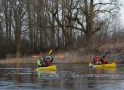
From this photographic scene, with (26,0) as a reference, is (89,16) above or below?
below

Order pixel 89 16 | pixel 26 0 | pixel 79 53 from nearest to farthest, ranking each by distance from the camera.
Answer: pixel 79 53, pixel 89 16, pixel 26 0

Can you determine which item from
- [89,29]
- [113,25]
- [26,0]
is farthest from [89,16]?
[113,25]

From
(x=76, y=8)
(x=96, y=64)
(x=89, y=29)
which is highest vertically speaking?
(x=76, y=8)

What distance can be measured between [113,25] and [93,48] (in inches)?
1327

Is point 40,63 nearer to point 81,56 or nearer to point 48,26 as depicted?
point 81,56

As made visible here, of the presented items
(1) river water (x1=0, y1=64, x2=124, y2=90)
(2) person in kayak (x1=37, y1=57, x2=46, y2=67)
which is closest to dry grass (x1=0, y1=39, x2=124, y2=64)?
(2) person in kayak (x1=37, y1=57, x2=46, y2=67)

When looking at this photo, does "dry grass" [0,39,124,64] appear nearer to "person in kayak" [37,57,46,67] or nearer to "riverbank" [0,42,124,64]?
"riverbank" [0,42,124,64]

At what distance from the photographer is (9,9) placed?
68.9m

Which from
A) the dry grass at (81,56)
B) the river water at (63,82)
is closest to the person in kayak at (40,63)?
the river water at (63,82)

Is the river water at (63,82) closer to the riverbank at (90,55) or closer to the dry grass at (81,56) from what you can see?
the dry grass at (81,56)

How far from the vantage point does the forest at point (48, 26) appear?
55.6 metres

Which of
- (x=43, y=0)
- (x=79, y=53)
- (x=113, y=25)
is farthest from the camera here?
(x=113, y=25)

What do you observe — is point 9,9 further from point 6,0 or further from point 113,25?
point 113,25

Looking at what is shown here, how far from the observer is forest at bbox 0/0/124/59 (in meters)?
55.6
